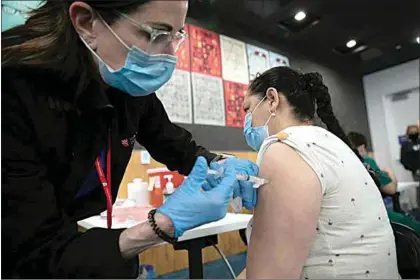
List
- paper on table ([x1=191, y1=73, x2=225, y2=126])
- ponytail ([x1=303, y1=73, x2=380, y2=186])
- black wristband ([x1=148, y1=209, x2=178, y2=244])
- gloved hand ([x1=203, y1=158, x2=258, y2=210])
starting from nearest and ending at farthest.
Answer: black wristband ([x1=148, y1=209, x2=178, y2=244]) < gloved hand ([x1=203, y1=158, x2=258, y2=210]) < ponytail ([x1=303, y1=73, x2=380, y2=186]) < paper on table ([x1=191, y1=73, x2=225, y2=126])

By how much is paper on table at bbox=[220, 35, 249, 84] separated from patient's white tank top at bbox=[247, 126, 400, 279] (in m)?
0.23

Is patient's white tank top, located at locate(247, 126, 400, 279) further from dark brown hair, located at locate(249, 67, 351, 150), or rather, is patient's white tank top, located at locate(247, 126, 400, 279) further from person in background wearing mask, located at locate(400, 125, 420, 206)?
person in background wearing mask, located at locate(400, 125, 420, 206)

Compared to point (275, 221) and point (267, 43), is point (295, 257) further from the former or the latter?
point (267, 43)

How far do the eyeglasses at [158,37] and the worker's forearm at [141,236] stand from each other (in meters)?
0.32

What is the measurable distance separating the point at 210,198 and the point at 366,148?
21.7 inches

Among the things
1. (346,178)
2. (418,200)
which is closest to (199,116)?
(346,178)

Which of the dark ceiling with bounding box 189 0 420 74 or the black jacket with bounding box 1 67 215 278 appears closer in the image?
the black jacket with bounding box 1 67 215 278

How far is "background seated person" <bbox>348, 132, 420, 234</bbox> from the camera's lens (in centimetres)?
Answer: 82

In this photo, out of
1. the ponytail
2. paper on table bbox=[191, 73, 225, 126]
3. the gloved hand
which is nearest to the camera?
the gloved hand

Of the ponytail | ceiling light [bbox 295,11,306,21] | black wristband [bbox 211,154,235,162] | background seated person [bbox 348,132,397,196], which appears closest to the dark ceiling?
ceiling light [bbox 295,11,306,21]

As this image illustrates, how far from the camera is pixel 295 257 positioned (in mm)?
653

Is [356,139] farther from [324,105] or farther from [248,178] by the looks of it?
[248,178]

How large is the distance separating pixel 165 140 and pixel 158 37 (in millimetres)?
354

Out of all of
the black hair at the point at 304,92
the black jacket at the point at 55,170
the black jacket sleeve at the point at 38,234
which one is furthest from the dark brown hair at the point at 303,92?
the black jacket sleeve at the point at 38,234
